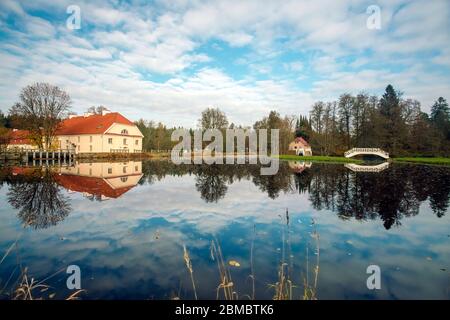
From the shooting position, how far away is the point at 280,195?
11820mm

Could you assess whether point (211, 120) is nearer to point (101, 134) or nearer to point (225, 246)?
point (101, 134)

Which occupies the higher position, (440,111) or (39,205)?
(440,111)

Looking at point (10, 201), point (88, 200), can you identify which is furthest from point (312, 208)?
point (10, 201)

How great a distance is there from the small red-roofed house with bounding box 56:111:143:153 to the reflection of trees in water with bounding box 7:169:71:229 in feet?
124

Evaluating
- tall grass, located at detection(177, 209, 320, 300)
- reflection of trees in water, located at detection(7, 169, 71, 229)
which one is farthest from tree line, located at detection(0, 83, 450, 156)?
tall grass, located at detection(177, 209, 320, 300)

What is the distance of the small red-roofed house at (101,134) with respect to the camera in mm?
47756

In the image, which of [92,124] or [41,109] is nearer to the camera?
[41,109]

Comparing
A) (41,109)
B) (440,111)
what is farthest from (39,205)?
(440,111)

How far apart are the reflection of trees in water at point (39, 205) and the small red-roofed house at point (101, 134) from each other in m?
37.9

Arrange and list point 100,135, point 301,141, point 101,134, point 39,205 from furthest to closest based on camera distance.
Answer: point 301,141
point 100,135
point 101,134
point 39,205

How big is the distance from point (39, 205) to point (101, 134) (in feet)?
137

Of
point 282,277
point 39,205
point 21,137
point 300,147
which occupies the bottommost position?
point 39,205

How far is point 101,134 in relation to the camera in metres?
46.8

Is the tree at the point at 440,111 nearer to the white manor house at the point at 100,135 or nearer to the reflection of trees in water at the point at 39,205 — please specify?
the white manor house at the point at 100,135
